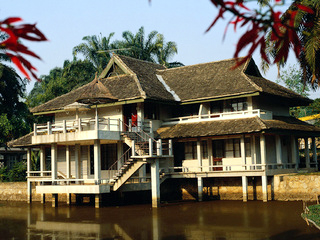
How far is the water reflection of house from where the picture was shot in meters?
23.9

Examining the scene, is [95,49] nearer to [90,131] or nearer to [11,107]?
[11,107]

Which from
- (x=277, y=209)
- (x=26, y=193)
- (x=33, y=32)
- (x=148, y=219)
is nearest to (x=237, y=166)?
(x=277, y=209)

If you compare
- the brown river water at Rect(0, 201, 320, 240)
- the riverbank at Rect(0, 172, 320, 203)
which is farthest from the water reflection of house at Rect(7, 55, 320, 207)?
the brown river water at Rect(0, 201, 320, 240)

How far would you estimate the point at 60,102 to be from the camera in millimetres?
29594

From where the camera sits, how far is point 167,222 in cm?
1831

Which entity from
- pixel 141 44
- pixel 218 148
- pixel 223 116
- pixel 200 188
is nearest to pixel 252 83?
pixel 223 116

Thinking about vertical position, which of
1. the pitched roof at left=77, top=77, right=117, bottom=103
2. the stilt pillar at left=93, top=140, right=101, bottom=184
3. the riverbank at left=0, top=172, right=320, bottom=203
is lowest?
the riverbank at left=0, top=172, right=320, bottom=203

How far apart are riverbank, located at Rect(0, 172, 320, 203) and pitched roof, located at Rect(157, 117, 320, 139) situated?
2565 mm

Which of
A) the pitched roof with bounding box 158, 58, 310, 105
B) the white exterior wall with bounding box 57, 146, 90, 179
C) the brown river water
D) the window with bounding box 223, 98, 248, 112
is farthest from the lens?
the white exterior wall with bounding box 57, 146, 90, 179

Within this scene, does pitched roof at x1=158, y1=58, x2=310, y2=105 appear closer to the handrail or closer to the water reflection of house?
the water reflection of house

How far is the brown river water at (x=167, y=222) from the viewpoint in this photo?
15.5 meters

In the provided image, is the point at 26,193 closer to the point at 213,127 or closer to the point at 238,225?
the point at 213,127

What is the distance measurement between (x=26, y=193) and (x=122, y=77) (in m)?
9.42

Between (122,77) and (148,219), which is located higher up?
(122,77)
